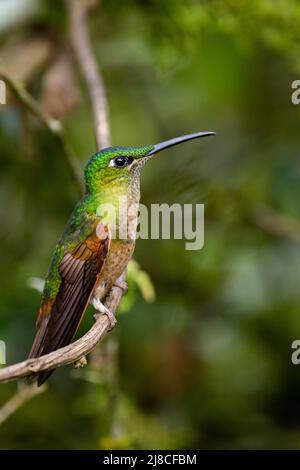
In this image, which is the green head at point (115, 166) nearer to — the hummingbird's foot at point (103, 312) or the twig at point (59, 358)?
the hummingbird's foot at point (103, 312)

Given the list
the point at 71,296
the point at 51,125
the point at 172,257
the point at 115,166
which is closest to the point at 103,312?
the point at 71,296

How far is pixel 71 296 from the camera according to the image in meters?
2.23

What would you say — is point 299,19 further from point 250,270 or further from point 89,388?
point 89,388

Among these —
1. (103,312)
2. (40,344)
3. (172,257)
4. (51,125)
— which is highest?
(172,257)

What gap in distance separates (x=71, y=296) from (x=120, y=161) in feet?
1.58

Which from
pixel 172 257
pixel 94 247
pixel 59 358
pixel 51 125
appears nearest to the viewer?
pixel 59 358

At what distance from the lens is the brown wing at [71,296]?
6.88 feet

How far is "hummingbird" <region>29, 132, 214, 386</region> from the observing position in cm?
216

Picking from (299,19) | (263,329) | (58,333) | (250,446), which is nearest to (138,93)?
(299,19)

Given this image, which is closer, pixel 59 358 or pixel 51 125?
pixel 59 358

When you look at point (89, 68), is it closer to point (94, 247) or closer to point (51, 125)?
point (51, 125)

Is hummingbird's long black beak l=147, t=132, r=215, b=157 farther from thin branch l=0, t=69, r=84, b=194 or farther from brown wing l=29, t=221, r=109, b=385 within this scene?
thin branch l=0, t=69, r=84, b=194

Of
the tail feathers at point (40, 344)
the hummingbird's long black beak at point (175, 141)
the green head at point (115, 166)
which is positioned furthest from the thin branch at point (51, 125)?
the tail feathers at point (40, 344)
